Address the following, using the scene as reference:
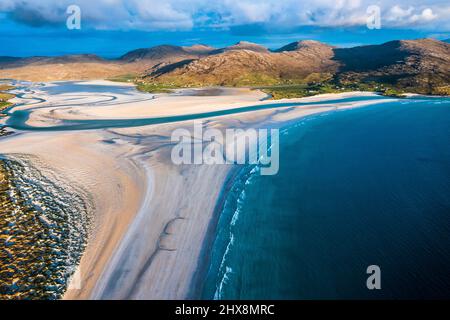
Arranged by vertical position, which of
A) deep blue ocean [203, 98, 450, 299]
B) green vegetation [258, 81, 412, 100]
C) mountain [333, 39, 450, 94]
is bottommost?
deep blue ocean [203, 98, 450, 299]

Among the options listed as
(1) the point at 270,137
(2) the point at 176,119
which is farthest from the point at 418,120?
(2) the point at 176,119

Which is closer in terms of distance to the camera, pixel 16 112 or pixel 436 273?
pixel 436 273

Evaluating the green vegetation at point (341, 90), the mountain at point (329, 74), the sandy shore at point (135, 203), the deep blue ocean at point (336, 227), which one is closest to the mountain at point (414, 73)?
the mountain at point (329, 74)

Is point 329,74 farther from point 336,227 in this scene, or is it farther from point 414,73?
point 336,227

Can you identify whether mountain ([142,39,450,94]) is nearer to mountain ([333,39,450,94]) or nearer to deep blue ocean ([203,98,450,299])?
mountain ([333,39,450,94])

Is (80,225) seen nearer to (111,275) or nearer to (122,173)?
(111,275)

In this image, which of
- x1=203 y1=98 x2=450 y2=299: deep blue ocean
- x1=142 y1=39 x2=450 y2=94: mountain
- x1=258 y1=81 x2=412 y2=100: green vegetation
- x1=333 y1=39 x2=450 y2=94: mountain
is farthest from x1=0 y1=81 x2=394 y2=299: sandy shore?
x1=333 y1=39 x2=450 y2=94: mountain

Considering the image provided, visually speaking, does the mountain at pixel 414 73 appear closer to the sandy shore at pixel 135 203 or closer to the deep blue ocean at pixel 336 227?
the deep blue ocean at pixel 336 227
